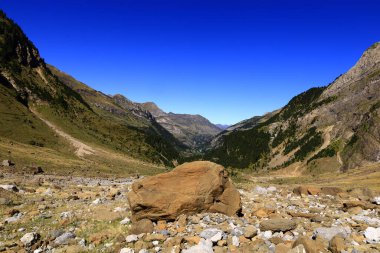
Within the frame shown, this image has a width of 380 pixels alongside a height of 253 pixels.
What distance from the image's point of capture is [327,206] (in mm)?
28000

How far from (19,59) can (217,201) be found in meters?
186

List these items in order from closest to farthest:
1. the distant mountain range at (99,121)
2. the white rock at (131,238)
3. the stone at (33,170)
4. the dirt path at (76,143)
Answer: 1. the white rock at (131,238)
2. the stone at (33,170)
3. the dirt path at (76,143)
4. the distant mountain range at (99,121)

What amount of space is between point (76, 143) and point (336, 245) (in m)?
127

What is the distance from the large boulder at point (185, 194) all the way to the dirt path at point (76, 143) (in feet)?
330

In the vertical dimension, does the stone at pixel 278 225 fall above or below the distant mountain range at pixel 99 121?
below

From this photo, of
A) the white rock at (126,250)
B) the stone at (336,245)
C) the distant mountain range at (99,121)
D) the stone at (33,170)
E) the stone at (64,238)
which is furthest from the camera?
the distant mountain range at (99,121)

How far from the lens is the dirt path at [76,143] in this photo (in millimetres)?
121387

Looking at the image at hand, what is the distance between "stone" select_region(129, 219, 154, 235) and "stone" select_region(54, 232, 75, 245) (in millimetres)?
3585

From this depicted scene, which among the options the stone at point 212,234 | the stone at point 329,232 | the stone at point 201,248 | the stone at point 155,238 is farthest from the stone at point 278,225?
the stone at point 155,238

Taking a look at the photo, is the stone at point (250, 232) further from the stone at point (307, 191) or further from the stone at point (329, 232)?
the stone at point (307, 191)

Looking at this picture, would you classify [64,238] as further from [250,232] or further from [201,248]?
[250,232]

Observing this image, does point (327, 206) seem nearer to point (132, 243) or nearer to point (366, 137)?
point (132, 243)

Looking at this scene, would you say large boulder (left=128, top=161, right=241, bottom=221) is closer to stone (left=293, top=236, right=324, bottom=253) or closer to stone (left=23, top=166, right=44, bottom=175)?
stone (left=293, top=236, right=324, bottom=253)

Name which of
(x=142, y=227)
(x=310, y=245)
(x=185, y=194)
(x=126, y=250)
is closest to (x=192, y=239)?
(x=126, y=250)
